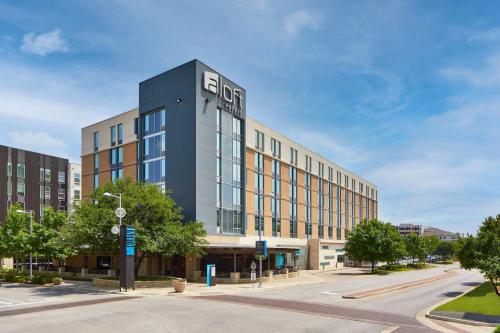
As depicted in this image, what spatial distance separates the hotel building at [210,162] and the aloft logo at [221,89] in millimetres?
119

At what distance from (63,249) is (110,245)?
1203 centimetres

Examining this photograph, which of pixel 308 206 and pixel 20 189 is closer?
pixel 308 206

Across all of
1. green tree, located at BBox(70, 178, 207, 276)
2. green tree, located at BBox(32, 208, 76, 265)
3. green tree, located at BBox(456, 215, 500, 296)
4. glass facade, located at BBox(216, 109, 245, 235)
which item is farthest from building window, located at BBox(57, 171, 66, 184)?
green tree, located at BBox(456, 215, 500, 296)

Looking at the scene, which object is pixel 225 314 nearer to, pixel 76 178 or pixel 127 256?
pixel 127 256

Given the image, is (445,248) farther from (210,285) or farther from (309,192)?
(210,285)

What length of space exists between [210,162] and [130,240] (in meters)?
16.0

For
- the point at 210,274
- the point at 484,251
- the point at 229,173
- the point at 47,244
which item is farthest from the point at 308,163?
the point at 484,251

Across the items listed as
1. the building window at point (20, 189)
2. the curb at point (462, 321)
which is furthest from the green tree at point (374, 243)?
the building window at point (20, 189)

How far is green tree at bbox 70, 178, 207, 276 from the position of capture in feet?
131

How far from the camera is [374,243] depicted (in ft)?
218

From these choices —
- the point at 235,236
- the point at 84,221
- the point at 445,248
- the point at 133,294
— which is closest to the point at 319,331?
the point at 133,294

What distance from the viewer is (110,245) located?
1588 inches

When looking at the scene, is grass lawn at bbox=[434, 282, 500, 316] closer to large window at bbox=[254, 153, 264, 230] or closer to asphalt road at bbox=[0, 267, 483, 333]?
asphalt road at bbox=[0, 267, 483, 333]

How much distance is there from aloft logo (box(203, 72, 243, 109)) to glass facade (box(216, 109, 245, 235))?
174cm
